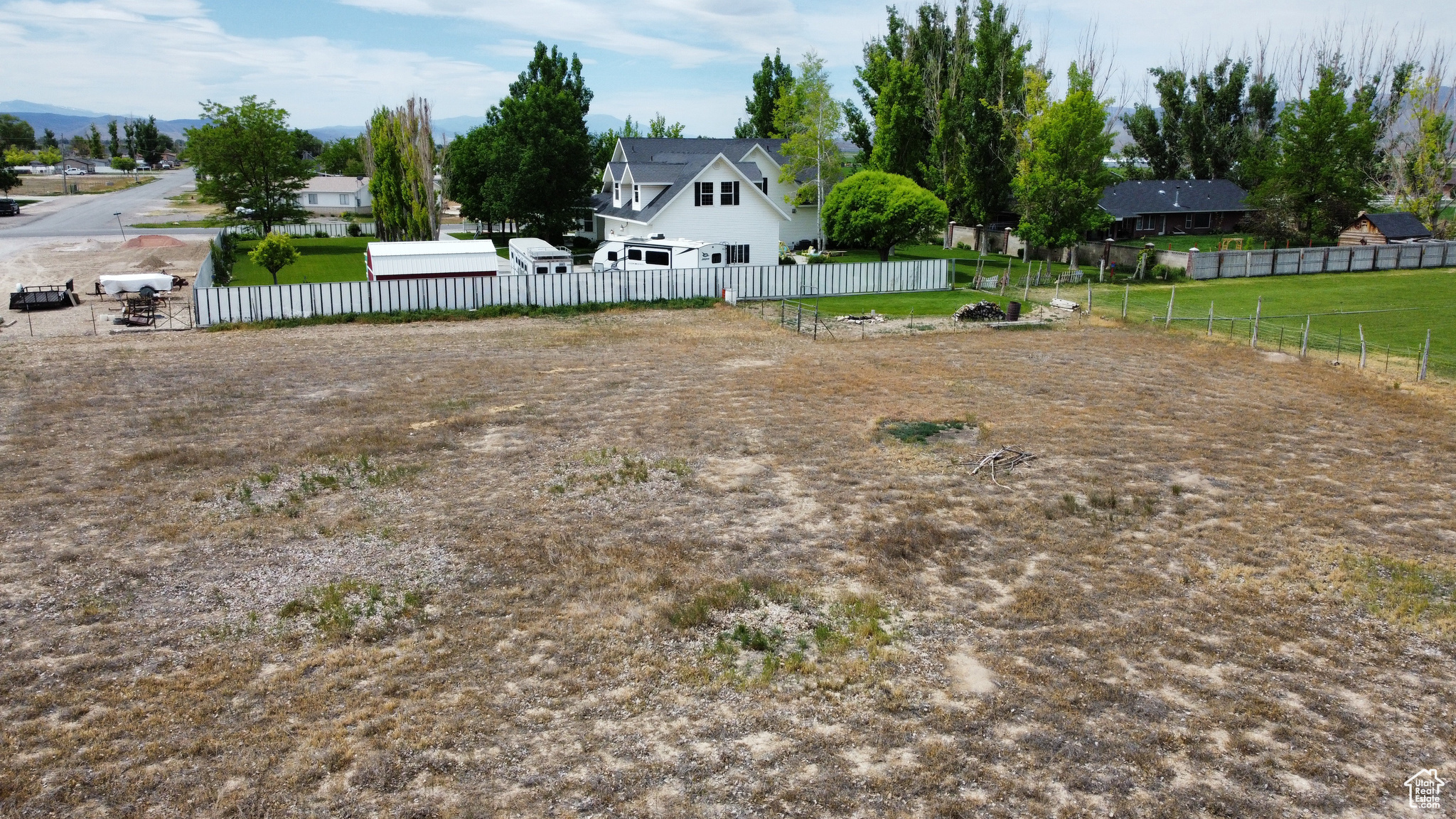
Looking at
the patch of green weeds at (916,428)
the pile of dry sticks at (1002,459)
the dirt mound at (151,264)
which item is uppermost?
the dirt mound at (151,264)

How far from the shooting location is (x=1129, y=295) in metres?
43.6

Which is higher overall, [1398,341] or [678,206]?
[678,206]

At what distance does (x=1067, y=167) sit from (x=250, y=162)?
175 ft

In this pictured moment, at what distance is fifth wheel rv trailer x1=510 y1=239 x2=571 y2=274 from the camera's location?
43.8 m

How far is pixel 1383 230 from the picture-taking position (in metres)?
59.8

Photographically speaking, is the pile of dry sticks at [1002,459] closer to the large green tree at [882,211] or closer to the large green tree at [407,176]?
the large green tree at [882,211]

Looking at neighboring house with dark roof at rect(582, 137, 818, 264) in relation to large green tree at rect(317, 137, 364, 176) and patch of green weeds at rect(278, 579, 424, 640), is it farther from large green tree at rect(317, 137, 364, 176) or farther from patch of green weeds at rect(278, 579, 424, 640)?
large green tree at rect(317, 137, 364, 176)

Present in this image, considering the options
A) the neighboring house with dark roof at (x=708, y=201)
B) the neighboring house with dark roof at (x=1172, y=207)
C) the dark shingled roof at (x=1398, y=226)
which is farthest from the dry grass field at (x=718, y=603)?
the neighboring house with dark roof at (x=1172, y=207)

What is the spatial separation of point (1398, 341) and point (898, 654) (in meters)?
28.9

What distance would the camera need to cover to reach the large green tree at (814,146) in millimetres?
57906

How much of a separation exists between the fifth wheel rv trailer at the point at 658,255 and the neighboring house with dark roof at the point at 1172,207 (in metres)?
36.5

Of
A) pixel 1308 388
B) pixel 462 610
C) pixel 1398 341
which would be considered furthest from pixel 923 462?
pixel 1398 341

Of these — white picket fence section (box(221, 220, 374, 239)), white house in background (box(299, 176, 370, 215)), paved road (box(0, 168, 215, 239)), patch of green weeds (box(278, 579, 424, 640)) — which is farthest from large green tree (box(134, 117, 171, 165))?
patch of green weeds (box(278, 579, 424, 640))

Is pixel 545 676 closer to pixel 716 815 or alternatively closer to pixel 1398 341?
pixel 716 815
